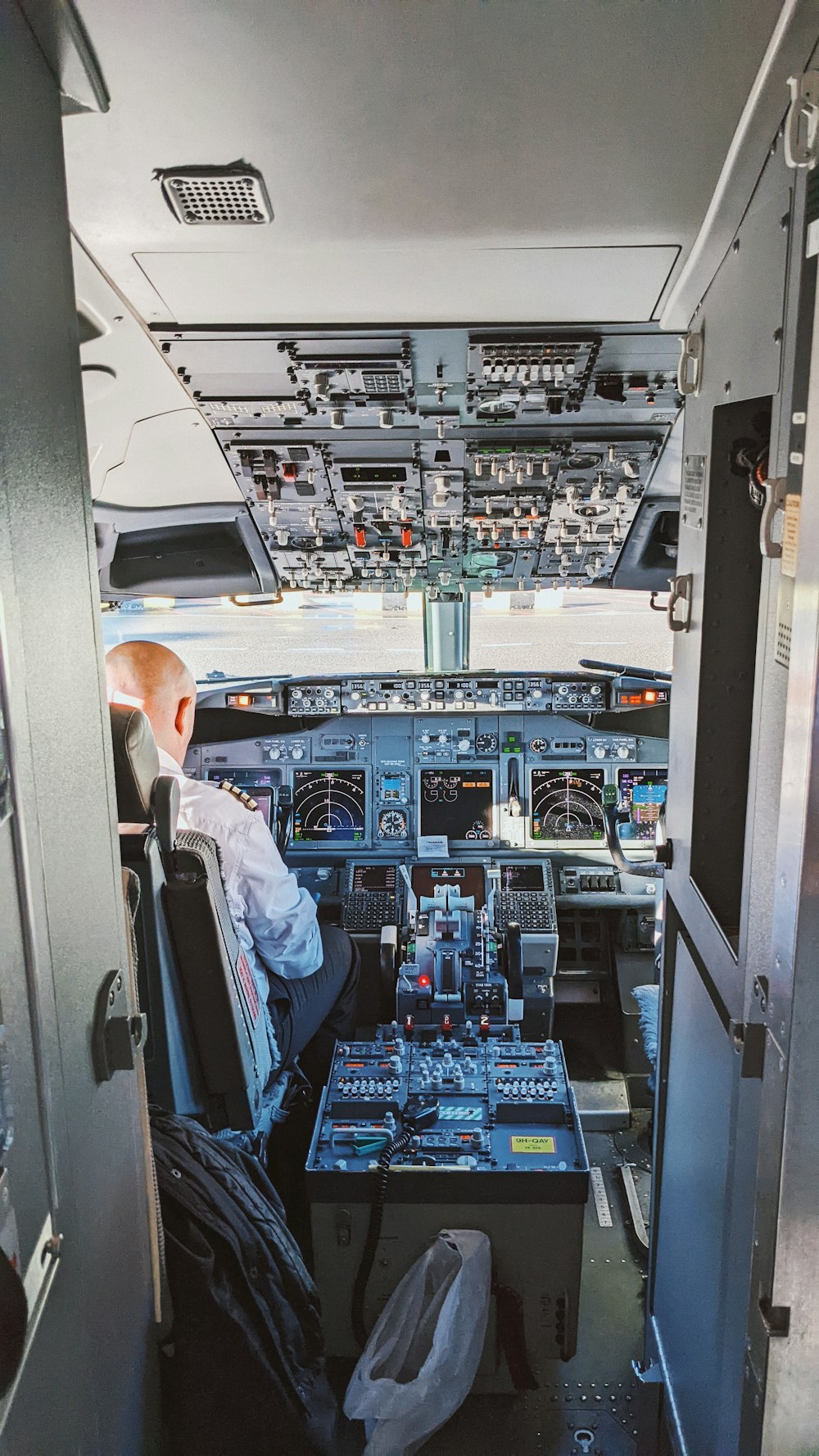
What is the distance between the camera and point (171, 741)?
9.68ft

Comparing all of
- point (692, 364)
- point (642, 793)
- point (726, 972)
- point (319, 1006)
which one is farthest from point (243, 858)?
point (642, 793)

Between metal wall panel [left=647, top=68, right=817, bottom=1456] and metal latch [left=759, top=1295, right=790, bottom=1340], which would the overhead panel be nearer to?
metal wall panel [left=647, top=68, right=817, bottom=1456]

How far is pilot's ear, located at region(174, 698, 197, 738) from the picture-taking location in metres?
2.92

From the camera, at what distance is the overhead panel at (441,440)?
2.02 m

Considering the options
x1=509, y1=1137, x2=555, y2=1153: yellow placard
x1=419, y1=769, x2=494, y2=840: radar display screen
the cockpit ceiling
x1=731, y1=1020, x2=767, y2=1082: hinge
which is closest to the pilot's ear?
the cockpit ceiling

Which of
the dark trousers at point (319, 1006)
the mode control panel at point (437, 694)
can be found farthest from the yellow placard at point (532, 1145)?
the mode control panel at point (437, 694)

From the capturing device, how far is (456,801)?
4.75m

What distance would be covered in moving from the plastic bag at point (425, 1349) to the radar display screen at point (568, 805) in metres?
2.74

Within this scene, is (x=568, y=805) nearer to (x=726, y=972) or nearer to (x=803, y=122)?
(x=726, y=972)

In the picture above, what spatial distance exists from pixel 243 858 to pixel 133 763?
92 cm

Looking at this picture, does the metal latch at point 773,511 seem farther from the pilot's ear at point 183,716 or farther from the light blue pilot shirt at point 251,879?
the pilot's ear at point 183,716

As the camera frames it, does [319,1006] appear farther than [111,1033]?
Yes

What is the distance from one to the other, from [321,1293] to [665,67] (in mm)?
2442

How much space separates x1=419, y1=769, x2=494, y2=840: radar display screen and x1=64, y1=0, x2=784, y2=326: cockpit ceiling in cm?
316
